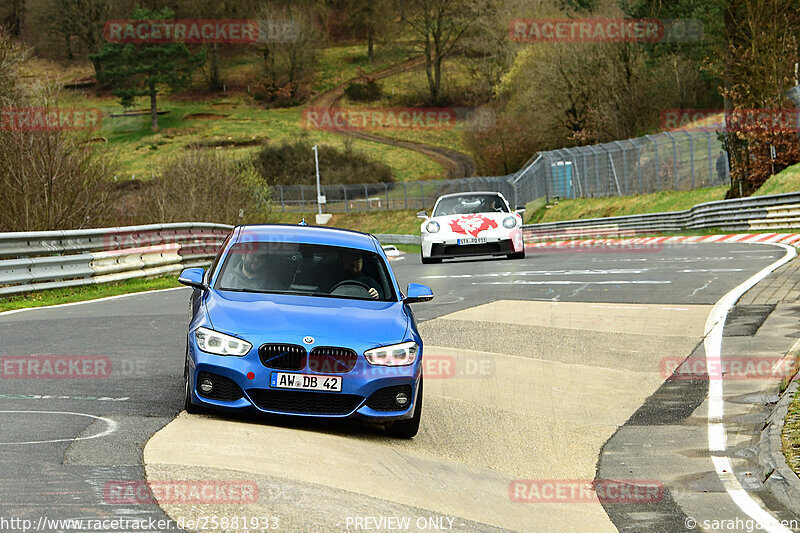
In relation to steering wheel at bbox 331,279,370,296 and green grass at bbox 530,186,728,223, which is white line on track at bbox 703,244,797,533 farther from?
green grass at bbox 530,186,728,223

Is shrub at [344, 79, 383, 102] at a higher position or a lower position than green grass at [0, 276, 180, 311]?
higher

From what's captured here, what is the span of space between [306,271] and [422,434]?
1602mm

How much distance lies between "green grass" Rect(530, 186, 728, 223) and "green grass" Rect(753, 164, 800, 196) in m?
5.02

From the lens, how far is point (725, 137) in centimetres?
4016

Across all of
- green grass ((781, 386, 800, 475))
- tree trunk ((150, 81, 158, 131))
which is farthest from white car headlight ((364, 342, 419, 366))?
tree trunk ((150, 81, 158, 131))

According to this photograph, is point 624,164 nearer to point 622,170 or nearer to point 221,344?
point 622,170

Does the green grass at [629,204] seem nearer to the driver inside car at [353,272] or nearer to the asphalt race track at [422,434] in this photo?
the asphalt race track at [422,434]

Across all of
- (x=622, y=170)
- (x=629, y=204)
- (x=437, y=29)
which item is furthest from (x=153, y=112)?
(x=629, y=204)

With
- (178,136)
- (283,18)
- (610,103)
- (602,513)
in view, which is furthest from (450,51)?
(602,513)

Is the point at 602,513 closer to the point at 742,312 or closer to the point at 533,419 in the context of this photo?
the point at 533,419

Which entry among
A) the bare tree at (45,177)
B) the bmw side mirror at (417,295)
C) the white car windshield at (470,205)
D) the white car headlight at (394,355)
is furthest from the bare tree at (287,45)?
the white car headlight at (394,355)

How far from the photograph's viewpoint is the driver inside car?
873 centimetres

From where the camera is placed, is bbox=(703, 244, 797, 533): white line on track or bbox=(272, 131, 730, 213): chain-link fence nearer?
bbox=(703, 244, 797, 533): white line on track

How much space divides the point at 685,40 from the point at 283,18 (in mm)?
74941
